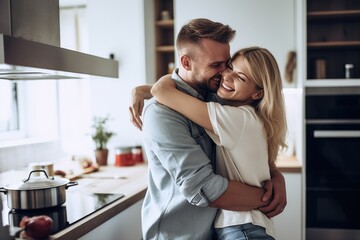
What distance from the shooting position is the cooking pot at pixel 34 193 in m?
1.64

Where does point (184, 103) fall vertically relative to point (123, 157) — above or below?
above

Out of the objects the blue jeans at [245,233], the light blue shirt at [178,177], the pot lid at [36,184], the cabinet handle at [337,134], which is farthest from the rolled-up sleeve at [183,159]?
the cabinet handle at [337,134]

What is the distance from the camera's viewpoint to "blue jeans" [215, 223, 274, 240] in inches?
55.0

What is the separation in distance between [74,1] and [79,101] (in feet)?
2.76

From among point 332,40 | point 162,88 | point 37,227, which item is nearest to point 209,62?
point 162,88

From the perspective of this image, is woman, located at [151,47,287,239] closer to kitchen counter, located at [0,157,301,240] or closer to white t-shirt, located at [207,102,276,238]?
white t-shirt, located at [207,102,276,238]

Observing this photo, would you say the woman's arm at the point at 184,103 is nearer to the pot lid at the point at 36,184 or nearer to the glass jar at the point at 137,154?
the pot lid at the point at 36,184

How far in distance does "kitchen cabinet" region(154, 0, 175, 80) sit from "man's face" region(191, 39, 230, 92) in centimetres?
178

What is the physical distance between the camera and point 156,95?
147 cm

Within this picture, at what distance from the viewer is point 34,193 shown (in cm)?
164

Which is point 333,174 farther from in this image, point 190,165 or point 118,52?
point 190,165

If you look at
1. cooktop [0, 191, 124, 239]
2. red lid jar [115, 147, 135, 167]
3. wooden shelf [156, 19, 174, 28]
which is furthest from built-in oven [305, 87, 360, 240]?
cooktop [0, 191, 124, 239]

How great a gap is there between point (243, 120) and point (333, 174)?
6.14 feet

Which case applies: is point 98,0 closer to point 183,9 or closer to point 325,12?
point 183,9
